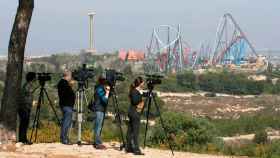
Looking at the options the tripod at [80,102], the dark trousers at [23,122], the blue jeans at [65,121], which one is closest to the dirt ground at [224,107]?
the tripod at [80,102]

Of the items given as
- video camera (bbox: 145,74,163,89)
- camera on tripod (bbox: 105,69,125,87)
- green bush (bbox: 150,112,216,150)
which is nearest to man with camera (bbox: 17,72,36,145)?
camera on tripod (bbox: 105,69,125,87)

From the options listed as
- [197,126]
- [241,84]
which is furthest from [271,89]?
[197,126]

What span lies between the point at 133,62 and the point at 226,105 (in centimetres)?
7191

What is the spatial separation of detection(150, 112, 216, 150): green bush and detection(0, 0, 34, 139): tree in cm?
500

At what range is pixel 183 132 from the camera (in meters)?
17.5

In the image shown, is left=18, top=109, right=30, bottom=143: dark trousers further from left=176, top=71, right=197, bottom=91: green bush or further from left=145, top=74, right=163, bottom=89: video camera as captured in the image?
left=176, top=71, right=197, bottom=91: green bush

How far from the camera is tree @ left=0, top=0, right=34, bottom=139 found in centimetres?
1022

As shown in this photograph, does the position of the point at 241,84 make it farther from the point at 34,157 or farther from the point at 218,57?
the point at 34,157

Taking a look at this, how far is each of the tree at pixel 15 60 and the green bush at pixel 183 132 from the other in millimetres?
5000

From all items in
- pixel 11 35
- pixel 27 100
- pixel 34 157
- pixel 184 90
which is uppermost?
pixel 11 35

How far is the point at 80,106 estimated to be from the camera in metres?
10.7

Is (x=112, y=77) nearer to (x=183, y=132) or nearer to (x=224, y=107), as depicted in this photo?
(x=183, y=132)

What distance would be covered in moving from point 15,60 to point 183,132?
8.19 metres

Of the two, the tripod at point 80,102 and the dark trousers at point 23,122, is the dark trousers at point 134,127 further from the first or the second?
the dark trousers at point 23,122
